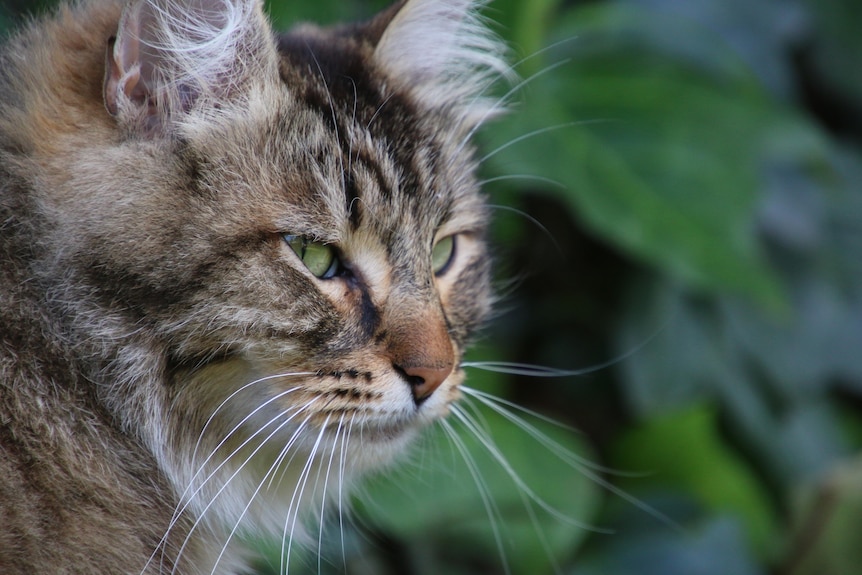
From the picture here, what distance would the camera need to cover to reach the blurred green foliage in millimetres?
1703

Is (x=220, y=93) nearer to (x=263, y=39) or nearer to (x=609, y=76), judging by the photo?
(x=263, y=39)

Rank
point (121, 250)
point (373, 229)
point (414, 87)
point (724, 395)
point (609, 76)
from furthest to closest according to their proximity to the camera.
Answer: point (724, 395) < point (609, 76) < point (414, 87) < point (373, 229) < point (121, 250)

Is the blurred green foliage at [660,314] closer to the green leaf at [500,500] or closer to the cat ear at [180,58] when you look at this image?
the green leaf at [500,500]

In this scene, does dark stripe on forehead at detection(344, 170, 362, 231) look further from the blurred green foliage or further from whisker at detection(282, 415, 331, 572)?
the blurred green foliage

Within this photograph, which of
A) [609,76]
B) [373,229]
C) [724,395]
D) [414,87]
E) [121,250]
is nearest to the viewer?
[121,250]

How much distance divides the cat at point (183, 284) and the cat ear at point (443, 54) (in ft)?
0.52

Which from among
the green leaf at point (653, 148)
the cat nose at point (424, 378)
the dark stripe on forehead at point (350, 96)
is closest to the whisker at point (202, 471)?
the cat nose at point (424, 378)

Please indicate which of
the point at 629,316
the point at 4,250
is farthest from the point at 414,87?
the point at 629,316

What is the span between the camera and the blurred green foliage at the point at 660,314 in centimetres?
170

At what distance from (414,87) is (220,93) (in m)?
0.33

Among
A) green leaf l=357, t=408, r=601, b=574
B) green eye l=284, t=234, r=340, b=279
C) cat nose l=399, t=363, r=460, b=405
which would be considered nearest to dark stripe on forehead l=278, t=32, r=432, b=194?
green eye l=284, t=234, r=340, b=279

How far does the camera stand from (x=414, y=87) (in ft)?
4.25

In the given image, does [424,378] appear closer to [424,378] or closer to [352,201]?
[424,378]

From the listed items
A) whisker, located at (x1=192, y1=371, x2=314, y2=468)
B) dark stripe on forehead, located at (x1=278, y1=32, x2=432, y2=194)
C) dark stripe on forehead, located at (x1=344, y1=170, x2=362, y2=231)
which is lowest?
whisker, located at (x1=192, y1=371, x2=314, y2=468)
